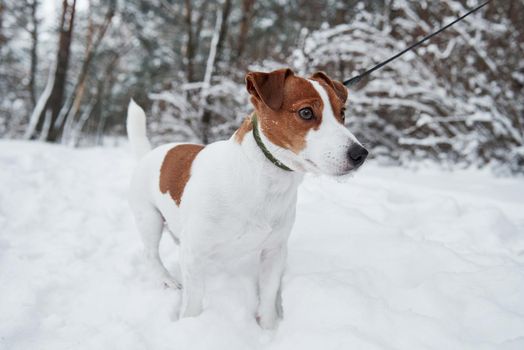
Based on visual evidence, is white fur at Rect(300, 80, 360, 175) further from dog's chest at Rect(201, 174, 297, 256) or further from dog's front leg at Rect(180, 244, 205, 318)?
dog's front leg at Rect(180, 244, 205, 318)

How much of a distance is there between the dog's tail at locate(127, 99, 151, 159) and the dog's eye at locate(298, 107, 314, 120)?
173 cm

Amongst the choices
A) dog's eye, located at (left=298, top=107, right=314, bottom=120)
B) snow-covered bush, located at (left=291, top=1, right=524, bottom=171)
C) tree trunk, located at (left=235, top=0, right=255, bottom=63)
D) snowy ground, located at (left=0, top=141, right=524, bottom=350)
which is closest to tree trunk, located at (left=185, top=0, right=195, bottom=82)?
tree trunk, located at (left=235, top=0, right=255, bottom=63)

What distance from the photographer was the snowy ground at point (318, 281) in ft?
6.03

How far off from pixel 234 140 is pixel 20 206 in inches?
121

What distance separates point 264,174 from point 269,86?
1.53ft

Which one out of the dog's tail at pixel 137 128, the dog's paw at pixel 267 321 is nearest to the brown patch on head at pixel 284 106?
the dog's paw at pixel 267 321

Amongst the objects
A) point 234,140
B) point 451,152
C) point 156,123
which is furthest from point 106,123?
point 234,140

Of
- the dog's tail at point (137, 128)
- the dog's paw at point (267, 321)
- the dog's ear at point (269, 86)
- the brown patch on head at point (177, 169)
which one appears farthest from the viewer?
the dog's tail at point (137, 128)

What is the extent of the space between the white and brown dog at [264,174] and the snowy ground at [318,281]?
260 millimetres

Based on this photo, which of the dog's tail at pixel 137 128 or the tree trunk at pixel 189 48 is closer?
the dog's tail at pixel 137 128

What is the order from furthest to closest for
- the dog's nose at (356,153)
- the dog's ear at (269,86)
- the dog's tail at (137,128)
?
1. the dog's tail at (137,128)
2. the dog's ear at (269,86)
3. the dog's nose at (356,153)

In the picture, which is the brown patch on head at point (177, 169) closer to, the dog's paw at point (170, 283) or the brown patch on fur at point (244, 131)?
the brown patch on fur at point (244, 131)

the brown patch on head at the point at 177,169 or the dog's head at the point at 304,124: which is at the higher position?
the dog's head at the point at 304,124

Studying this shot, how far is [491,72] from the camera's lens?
20.3 ft
